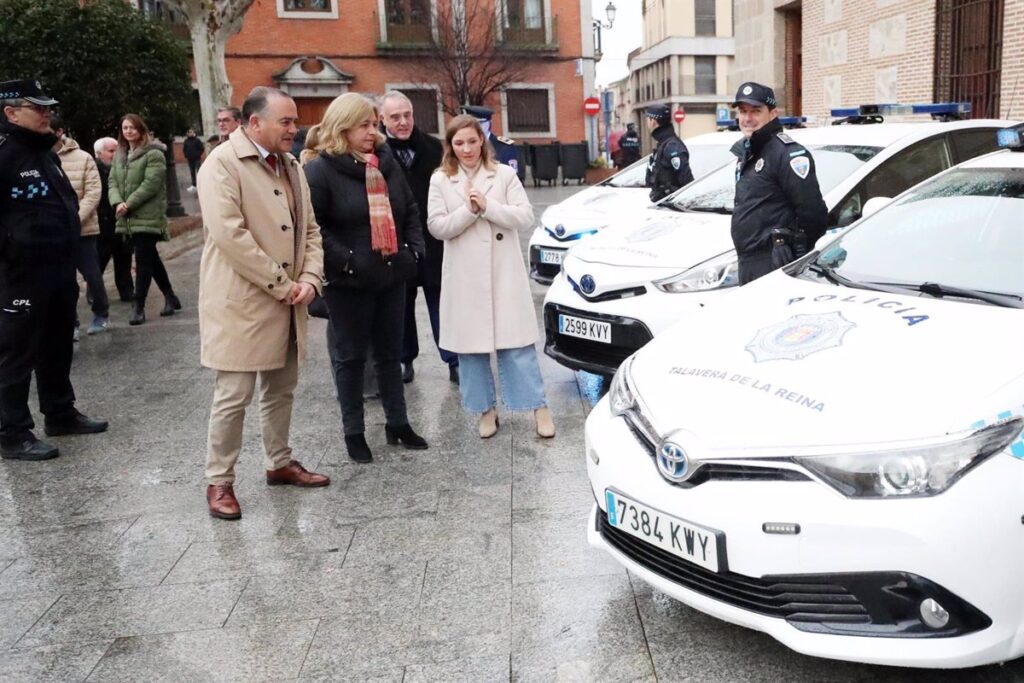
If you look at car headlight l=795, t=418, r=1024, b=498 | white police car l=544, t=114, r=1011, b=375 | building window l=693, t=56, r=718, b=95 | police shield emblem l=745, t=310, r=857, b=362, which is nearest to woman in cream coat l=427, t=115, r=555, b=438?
white police car l=544, t=114, r=1011, b=375

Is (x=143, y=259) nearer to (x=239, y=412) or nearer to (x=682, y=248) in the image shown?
(x=239, y=412)

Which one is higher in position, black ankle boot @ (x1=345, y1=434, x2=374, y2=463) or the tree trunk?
the tree trunk

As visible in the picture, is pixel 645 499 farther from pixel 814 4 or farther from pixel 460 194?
pixel 814 4

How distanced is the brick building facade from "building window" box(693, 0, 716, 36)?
21.3 metres

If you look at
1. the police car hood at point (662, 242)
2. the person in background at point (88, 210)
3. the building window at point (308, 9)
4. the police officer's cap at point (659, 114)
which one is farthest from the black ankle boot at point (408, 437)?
the building window at point (308, 9)

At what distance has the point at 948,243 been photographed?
3619 mm

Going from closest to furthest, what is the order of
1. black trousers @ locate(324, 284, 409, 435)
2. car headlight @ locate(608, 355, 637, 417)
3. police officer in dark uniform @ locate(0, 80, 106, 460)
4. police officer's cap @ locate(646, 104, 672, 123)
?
car headlight @ locate(608, 355, 637, 417)
black trousers @ locate(324, 284, 409, 435)
police officer in dark uniform @ locate(0, 80, 106, 460)
police officer's cap @ locate(646, 104, 672, 123)

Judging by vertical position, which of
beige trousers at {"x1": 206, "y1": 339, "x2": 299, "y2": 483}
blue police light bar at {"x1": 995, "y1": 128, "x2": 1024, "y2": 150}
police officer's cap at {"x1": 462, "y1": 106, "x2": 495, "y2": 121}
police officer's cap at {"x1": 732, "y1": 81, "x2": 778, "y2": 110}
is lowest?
beige trousers at {"x1": 206, "y1": 339, "x2": 299, "y2": 483}

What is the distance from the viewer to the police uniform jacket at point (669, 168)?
8.71 meters

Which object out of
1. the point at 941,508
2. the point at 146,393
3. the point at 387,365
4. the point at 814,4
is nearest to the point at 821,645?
the point at 941,508

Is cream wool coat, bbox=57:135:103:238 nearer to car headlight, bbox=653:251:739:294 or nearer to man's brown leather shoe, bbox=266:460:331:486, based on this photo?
man's brown leather shoe, bbox=266:460:331:486

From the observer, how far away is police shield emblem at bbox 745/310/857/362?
119 inches

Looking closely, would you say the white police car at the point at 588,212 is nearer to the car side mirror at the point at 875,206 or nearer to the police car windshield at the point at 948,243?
the car side mirror at the point at 875,206

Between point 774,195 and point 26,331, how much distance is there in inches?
159
